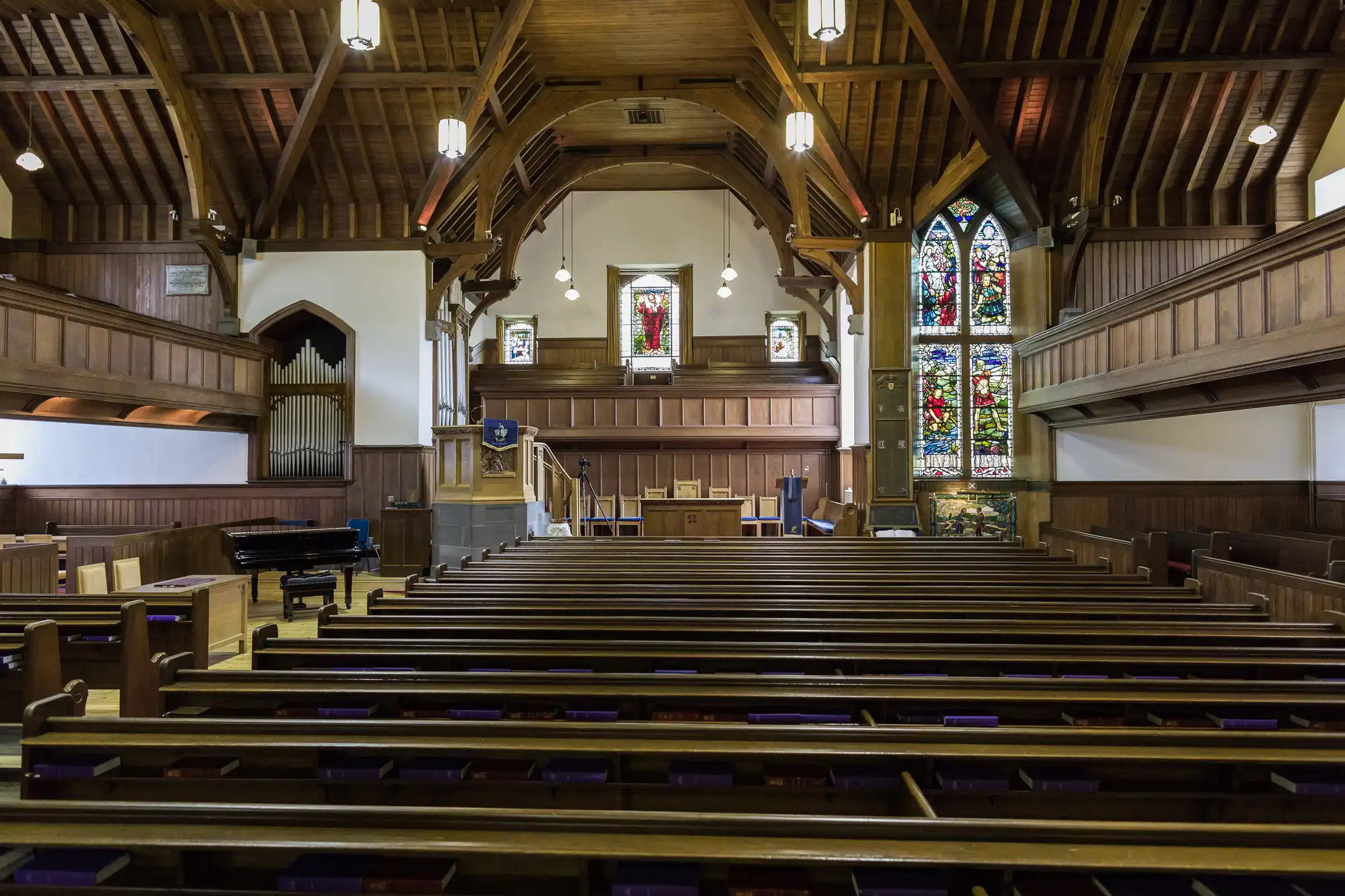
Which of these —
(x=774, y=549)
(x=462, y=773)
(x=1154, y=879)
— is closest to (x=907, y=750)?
(x=1154, y=879)

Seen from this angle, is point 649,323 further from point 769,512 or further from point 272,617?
point 272,617

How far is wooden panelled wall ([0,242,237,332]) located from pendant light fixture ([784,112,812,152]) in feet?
30.7

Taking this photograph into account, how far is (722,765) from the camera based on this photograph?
2363 millimetres

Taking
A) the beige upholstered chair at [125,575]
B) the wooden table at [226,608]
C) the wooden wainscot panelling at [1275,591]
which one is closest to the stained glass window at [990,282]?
the wooden wainscot panelling at [1275,591]

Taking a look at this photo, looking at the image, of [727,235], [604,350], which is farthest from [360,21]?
[727,235]

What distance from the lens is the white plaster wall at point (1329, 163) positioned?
34.5 ft

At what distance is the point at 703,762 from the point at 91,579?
296 inches

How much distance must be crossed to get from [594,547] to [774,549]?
6.15 ft

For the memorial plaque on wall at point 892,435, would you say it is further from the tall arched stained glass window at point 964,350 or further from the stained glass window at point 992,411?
the stained glass window at point 992,411

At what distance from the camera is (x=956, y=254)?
41.3 feet

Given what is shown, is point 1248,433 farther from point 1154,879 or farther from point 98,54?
point 98,54

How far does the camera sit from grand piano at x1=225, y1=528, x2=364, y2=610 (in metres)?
8.41

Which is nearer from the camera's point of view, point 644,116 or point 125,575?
point 125,575

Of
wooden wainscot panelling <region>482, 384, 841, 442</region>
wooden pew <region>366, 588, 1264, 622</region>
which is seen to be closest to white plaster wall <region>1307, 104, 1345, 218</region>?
wooden wainscot panelling <region>482, 384, 841, 442</region>
